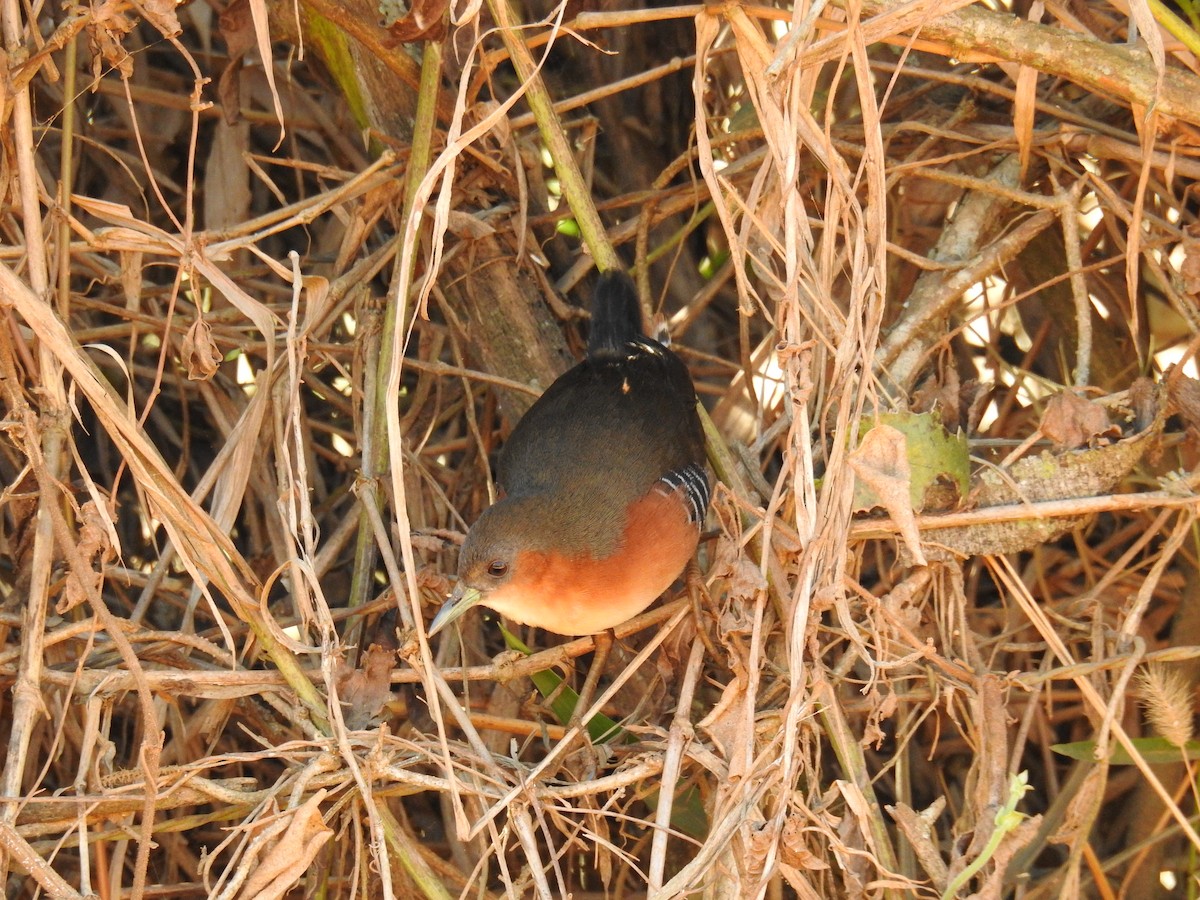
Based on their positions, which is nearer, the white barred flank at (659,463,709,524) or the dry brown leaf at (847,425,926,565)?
the dry brown leaf at (847,425,926,565)

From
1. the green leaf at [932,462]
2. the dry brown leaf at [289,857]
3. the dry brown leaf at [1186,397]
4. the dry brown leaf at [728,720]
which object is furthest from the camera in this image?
the dry brown leaf at [1186,397]

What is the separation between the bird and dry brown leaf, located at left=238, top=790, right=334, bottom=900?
0.77m

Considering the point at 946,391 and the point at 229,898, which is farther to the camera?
the point at 946,391

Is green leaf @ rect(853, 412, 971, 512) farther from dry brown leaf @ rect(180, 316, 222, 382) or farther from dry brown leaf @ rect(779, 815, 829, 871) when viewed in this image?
dry brown leaf @ rect(180, 316, 222, 382)

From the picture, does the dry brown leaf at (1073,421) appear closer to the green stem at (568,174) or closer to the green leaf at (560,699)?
the green stem at (568,174)

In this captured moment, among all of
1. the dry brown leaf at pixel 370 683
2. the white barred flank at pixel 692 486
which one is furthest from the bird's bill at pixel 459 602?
the white barred flank at pixel 692 486

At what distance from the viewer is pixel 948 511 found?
2895 mm

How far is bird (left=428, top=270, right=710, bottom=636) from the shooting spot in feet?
10.2

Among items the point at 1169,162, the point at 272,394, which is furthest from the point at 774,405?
the point at 272,394

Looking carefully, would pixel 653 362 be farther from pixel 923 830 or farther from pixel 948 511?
pixel 923 830

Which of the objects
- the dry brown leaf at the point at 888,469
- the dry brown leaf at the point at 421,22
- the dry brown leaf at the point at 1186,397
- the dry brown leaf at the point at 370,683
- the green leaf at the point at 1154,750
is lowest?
the green leaf at the point at 1154,750

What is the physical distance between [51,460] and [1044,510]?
202 centimetres

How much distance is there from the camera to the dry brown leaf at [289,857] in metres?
2.27

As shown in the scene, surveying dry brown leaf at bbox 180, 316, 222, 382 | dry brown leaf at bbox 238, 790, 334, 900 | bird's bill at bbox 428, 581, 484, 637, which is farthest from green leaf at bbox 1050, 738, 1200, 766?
dry brown leaf at bbox 180, 316, 222, 382
